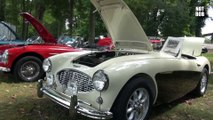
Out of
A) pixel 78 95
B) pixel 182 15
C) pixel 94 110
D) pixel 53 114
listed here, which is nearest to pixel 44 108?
pixel 53 114

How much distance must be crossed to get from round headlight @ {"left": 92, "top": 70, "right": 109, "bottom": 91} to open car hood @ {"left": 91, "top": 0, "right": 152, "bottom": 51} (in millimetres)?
1795

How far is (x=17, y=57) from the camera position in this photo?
815 cm

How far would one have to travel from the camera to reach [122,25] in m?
6.38

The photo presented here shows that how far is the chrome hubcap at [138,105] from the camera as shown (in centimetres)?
497

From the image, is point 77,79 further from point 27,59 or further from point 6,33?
point 6,33

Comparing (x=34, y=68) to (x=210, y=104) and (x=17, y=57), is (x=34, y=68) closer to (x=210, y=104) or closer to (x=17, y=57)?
(x=17, y=57)

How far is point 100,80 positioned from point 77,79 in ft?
1.75

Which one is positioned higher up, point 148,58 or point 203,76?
point 148,58

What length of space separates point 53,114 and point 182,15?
40.9m

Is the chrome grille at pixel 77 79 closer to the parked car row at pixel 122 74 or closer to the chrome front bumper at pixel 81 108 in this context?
the parked car row at pixel 122 74

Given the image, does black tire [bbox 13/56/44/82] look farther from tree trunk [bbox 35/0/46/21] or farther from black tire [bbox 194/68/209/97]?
tree trunk [bbox 35/0/46/21]

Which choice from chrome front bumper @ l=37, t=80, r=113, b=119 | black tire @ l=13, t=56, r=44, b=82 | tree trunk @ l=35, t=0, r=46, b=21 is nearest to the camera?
chrome front bumper @ l=37, t=80, r=113, b=119

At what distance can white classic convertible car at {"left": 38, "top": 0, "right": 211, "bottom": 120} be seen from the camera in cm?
467

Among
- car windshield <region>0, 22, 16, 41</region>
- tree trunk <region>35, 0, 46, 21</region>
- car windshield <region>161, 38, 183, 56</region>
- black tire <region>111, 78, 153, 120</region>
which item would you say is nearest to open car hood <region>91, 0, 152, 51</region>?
car windshield <region>161, 38, 183, 56</region>
